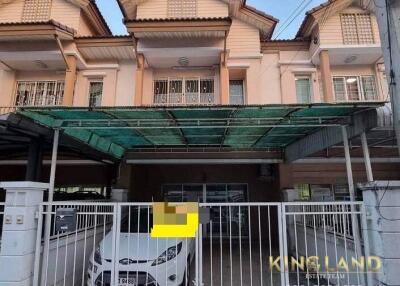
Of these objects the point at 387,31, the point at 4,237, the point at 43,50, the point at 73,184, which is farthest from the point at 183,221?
the point at 43,50

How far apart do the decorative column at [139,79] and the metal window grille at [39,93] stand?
10.2 ft

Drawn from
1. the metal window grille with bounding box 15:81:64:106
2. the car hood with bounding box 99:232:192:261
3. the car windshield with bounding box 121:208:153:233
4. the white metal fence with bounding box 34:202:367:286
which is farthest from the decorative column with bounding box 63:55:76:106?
the car hood with bounding box 99:232:192:261

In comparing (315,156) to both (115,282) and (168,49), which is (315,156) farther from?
(115,282)

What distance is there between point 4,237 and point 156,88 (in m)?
7.46

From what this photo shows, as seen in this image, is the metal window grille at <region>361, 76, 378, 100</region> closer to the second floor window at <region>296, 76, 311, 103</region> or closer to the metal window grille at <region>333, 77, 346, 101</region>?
the metal window grille at <region>333, 77, 346, 101</region>

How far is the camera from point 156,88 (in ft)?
34.7

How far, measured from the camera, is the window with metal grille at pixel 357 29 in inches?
396

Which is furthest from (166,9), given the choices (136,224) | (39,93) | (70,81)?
(136,224)

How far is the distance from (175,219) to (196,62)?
7.34 metres

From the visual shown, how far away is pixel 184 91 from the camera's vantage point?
34.1ft

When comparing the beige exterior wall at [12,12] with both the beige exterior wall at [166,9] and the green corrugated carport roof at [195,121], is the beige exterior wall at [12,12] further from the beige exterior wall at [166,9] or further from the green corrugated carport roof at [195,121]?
the green corrugated carport roof at [195,121]

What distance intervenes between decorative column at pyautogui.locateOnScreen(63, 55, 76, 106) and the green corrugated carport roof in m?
3.46

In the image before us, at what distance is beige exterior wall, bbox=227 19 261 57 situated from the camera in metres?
10.3

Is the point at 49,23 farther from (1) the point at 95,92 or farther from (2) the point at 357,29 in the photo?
(2) the point at 357,29
